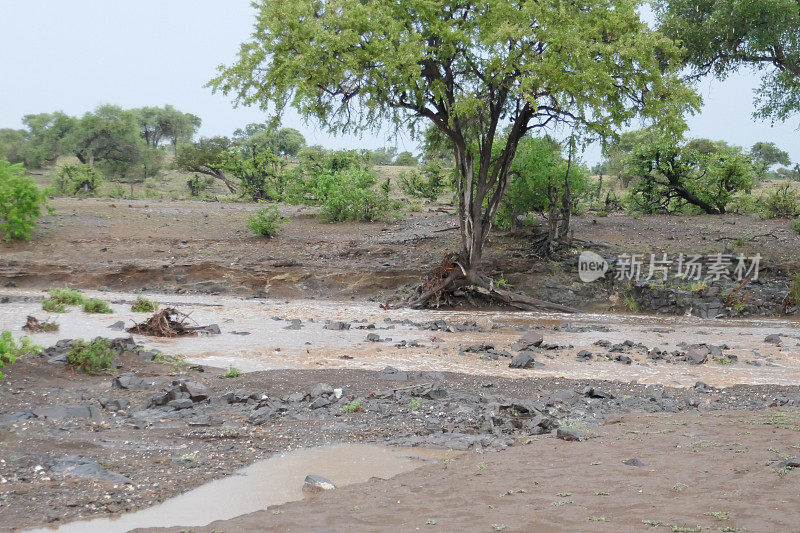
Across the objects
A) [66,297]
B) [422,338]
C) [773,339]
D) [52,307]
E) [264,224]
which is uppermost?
[264,224]

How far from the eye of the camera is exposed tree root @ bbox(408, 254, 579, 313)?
1876 cm

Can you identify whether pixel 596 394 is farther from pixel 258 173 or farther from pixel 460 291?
pixel 258 173

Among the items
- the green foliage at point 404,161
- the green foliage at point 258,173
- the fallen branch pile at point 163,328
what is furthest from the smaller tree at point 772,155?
the fallen branch pile at point 163,328

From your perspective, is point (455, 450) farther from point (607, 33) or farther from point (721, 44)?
point (721, 44)

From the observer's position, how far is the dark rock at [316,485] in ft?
18.0

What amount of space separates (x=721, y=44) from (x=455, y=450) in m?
16.6

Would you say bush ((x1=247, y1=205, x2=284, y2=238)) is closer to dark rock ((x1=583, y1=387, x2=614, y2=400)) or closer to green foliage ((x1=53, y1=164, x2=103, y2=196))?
green foliage ((x1=53, y1=164, x2=103, y2=196))

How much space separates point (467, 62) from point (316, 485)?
14561mm

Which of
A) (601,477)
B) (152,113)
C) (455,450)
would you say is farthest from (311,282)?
(152,113)

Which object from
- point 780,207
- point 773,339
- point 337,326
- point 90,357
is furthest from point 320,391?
point 780,207

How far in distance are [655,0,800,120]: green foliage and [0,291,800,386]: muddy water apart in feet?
21.7

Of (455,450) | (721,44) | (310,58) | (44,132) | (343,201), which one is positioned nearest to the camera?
(455,450)

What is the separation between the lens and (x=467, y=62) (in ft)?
59.2

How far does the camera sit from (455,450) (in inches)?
258
